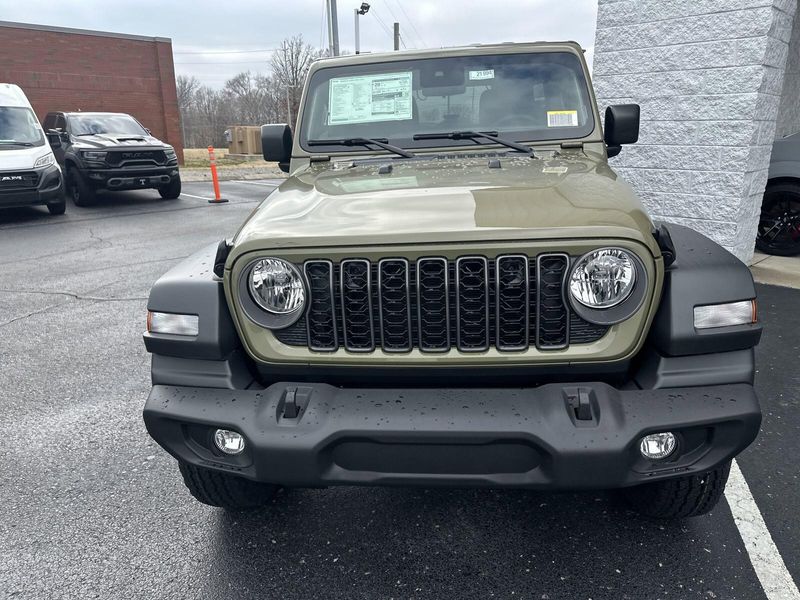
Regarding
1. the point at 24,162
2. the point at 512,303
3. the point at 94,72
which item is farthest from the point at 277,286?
the point at 94,72

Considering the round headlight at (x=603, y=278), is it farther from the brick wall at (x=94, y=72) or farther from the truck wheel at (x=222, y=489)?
the brick wall at (x=94, y=72)

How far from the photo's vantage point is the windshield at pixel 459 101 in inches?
125

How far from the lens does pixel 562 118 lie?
3.18 metres

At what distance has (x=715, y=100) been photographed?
598cm

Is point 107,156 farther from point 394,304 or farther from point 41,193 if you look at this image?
point 394,304

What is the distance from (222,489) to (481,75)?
8.03ft

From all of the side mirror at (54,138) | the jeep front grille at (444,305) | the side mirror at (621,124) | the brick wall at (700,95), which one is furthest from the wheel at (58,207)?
the jeep front grille at (444,305)

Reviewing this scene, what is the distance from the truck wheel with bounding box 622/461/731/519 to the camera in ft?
7.55

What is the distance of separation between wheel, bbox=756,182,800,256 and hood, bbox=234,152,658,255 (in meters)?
5.78

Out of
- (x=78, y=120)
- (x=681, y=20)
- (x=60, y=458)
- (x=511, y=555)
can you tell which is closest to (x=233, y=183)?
(x=78, y=120)

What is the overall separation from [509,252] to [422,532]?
4.33ft

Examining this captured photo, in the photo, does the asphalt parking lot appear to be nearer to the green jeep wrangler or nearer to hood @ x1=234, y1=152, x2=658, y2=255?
the green jeep wrangler

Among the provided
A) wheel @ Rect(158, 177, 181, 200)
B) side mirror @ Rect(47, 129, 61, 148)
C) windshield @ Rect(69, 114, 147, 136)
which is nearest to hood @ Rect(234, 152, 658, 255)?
wheel @ Rect(158, 177, 181, 200)

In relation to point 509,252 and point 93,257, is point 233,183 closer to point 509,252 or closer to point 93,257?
point 93,257
